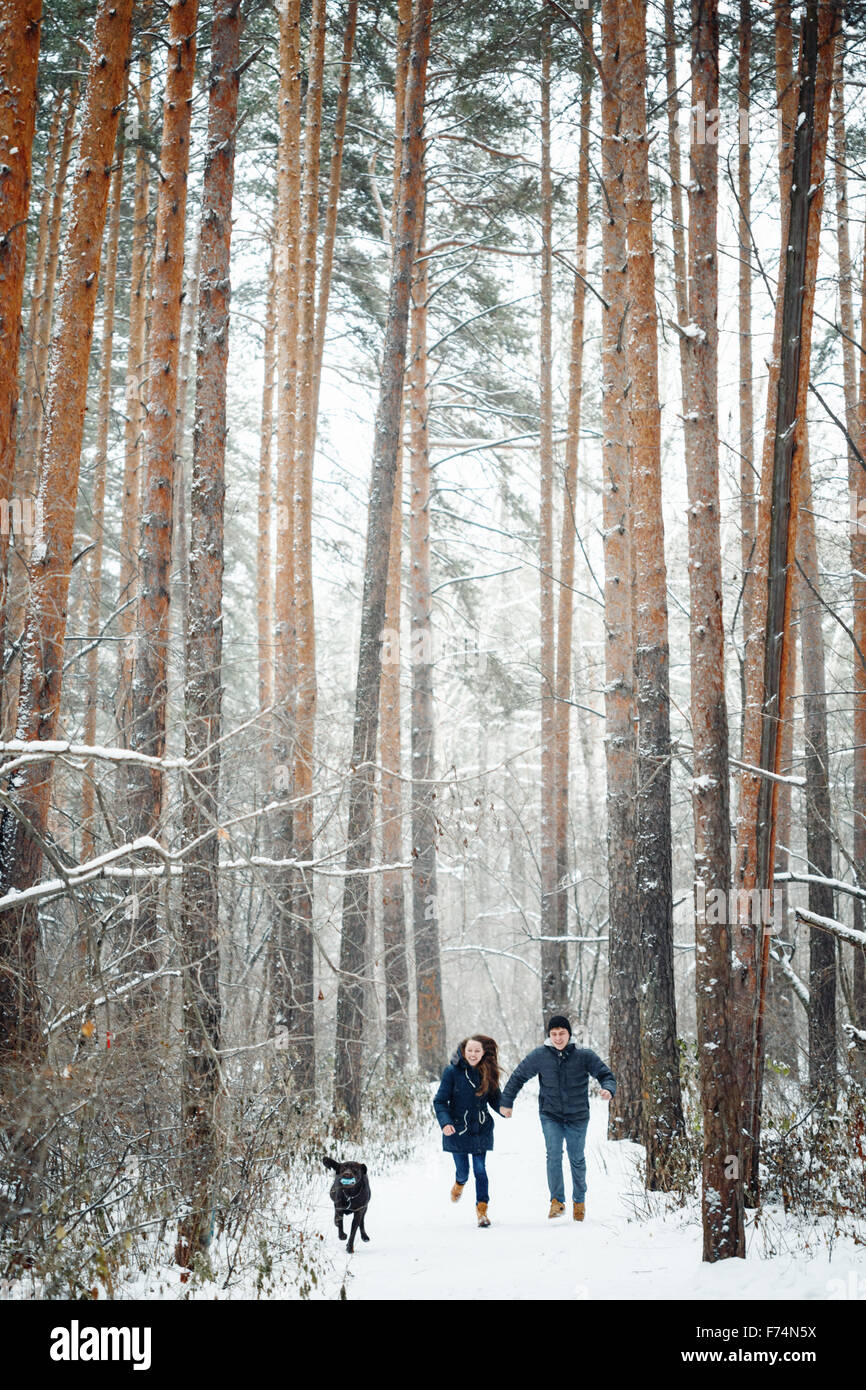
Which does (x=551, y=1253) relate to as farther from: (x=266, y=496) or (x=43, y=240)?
(x=43, y=240)

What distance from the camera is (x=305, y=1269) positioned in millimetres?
5043

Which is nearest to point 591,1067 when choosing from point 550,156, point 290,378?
point 290,378

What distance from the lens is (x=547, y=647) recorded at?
13680mm

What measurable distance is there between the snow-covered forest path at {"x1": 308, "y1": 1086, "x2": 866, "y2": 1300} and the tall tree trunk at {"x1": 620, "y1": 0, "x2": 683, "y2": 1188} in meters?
0.73

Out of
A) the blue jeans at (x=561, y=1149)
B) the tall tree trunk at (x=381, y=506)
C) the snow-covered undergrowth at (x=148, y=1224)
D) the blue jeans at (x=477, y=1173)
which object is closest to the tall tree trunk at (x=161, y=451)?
the snow-covered undergrowth at (x=148, y=1224)

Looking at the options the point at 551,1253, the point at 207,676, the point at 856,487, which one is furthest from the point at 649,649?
the point at 856,487

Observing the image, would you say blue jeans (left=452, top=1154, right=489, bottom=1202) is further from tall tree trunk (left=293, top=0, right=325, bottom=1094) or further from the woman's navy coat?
tall tree trunk (left=293, top=0, right=325, bottom=1094)

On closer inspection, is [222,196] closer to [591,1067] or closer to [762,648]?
[762,648]

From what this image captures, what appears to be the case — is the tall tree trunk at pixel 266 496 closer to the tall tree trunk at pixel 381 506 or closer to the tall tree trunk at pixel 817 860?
the tall tree trunk at pixel 381 506

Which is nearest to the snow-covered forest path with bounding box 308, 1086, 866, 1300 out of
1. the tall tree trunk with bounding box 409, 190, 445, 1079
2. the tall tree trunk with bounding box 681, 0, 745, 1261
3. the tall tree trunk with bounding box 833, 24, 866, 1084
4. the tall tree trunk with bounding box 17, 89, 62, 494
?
the tall tree trunk with bounding box 681, 0, 745, 1261

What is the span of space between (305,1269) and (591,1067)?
2.47 metres

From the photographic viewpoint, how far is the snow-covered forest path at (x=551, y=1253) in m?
4.72

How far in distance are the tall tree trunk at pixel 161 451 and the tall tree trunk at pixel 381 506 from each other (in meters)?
2.18

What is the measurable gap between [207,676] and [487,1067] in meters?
3.37
